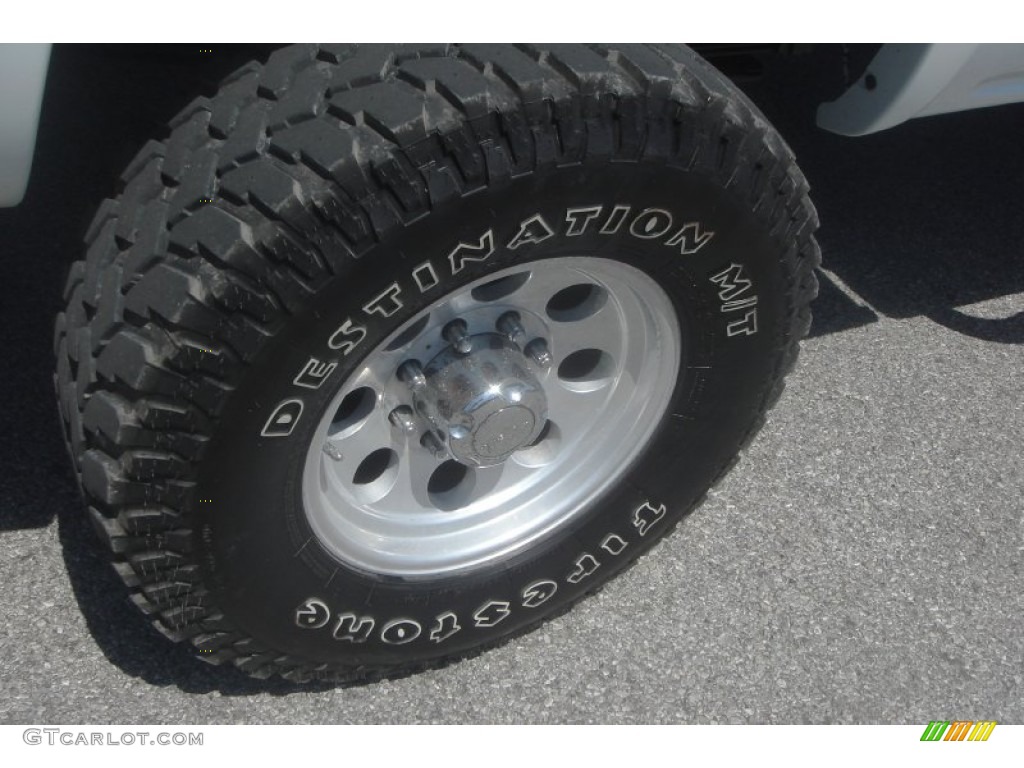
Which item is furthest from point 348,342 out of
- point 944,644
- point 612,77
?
point 944,644

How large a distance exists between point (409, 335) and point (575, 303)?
34cm

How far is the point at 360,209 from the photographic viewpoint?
1.54 meters

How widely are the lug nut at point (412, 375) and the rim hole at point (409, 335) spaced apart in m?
0.05

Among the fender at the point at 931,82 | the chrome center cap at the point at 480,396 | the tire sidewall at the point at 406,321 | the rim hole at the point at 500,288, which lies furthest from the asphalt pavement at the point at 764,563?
the fender at the point at 931,82

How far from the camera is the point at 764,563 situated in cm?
252

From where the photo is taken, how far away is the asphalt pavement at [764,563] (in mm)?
2164

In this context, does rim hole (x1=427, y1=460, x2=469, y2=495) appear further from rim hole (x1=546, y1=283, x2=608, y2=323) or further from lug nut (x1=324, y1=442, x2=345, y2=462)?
rim hole (x1=546, y1=283, x2=608, y2=323)

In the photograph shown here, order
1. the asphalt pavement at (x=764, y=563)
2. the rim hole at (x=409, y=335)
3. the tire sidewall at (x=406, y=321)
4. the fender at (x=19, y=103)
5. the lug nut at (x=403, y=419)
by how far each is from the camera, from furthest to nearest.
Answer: the asphalt pavement at (x=764, y=563) → the lug nut at (x=403, y=419) → the rim hole at (x=409, y=335) → the tire sidewall at (x=406, y=321) → the fender at (x=19, y=103)

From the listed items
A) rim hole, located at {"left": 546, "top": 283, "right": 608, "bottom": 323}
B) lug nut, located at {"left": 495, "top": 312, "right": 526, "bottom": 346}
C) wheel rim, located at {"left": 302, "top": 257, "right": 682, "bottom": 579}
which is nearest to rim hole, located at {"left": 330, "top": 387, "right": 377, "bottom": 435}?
wheel rim, located at {"left": 302, "top": 257, "right": 682, "bottom": 579}

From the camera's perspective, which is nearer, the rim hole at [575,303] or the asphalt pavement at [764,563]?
the rim hole at [575,303]

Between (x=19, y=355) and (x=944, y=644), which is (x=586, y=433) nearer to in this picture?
(x=944, y=644)

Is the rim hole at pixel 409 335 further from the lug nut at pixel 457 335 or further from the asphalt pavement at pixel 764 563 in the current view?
the asphalt pavement at pixel 764 563

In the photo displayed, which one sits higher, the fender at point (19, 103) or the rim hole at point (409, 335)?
the fender at point (19, 103)
